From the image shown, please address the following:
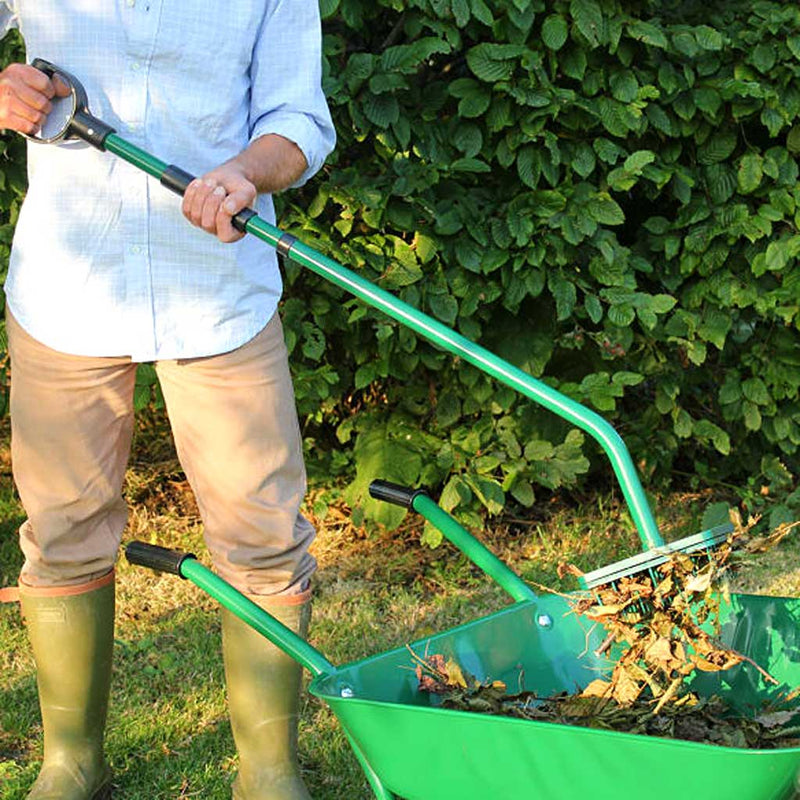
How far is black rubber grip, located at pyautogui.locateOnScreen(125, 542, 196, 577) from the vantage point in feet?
7.32

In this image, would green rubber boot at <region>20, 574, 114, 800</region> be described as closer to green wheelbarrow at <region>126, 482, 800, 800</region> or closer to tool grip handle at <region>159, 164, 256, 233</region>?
green wheelbarrow at <region>126, 482, 800, 800</region>

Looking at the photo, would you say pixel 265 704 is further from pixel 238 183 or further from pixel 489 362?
pixel 238 183

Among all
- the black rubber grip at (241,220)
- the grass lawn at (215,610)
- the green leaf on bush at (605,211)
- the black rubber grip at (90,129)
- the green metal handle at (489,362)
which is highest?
the green leaf on bush at (605,211)

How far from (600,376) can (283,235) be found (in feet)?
5.89

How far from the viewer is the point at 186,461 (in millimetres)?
2525

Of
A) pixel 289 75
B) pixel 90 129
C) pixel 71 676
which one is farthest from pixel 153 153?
pixel 71 676

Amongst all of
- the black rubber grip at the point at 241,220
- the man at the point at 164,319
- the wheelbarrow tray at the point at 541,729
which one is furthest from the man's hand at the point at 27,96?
the wheelbarrow tray at the point at 541,729

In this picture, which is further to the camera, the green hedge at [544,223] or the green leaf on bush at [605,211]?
the green leaf on bush at [605,211]

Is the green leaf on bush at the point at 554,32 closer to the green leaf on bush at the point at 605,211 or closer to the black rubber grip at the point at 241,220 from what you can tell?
the green leaf on bush at the point at 605,211

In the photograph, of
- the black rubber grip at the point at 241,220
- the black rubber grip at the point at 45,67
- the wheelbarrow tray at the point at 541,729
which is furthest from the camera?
the black rubber grip at the point at 45,67

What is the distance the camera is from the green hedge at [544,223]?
349 centimetres

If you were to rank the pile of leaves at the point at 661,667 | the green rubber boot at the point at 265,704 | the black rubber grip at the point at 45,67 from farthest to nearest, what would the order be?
the green rubber boot at the point at 265,704 → the black rubber grip at the point at 45,67 → the pile of leaves at the point at 661,667

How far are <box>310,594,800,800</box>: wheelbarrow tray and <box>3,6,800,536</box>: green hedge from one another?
1.42 m

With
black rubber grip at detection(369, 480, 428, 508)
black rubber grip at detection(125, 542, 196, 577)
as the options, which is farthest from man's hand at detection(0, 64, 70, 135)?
black rubber grip at detection(369, 480, 428, 508)
